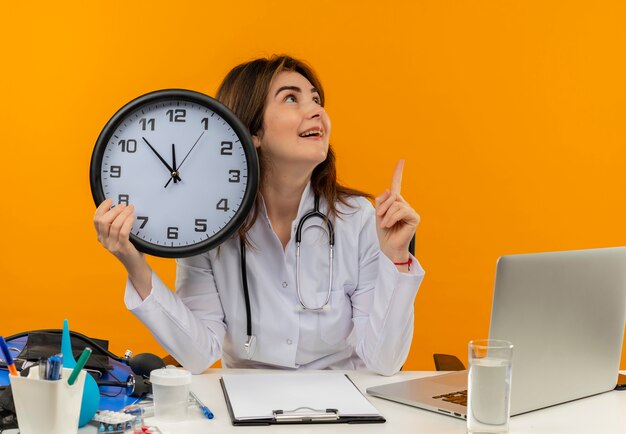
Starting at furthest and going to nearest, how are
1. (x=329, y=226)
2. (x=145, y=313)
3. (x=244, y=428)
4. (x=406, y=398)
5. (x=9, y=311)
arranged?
(x=9, y=311) < (x=329, y=226) < (x=145, y=313) < (x=406, y=398) < (x=244, y=428)

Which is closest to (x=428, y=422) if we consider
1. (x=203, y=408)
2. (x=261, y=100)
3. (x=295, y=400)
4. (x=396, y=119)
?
(x=295, y=400)

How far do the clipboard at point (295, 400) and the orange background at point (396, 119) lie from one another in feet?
6.35

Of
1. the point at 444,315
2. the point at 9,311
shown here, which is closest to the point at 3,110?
the point at 9,311

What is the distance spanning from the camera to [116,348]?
3.76 metres

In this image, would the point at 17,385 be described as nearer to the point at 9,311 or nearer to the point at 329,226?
the point at 329,226

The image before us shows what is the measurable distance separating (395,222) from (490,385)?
2.19ft

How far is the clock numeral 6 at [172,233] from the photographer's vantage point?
6.77 feet

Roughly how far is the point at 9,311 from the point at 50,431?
2.46 metres

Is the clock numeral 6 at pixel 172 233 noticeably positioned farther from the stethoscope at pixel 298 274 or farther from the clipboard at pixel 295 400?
the clipboard at pixel 295 400

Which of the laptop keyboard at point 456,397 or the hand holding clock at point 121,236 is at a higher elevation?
the hand holding clock at point 121,236

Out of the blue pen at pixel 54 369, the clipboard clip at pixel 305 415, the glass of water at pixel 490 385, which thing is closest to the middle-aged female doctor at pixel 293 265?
the clipboard clip at pixel 305 415

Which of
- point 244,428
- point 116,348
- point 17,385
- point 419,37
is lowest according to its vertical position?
point 116,348

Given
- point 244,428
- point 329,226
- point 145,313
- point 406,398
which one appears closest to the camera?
point 244,428

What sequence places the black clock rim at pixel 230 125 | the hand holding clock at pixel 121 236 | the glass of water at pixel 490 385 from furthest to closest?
the black clock rim at pixel 230 125 < the hand holding clock at pixel 121 236 < the glass of water at pixel 490 385
